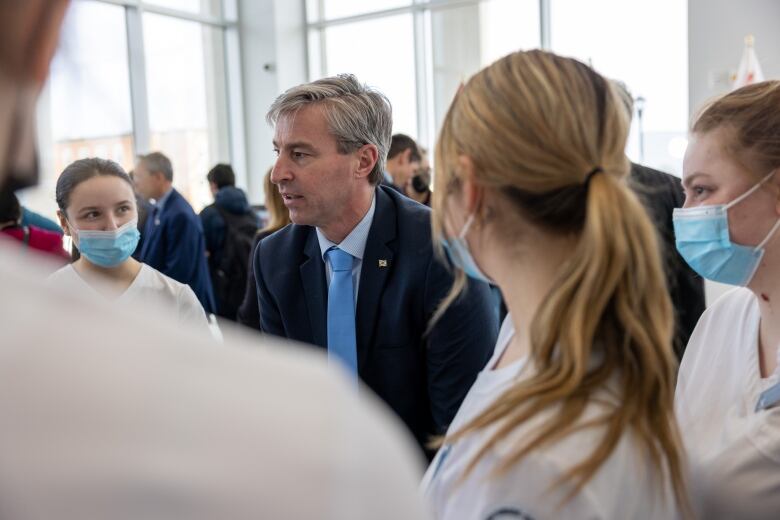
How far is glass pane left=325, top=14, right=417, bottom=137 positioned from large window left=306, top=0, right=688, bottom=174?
0.01 meters

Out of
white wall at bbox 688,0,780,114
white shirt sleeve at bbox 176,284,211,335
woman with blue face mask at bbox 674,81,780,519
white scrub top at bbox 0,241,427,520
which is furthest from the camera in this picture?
white wall at bbox 688,0,780,114

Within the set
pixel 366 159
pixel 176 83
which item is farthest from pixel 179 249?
pixel 176 83

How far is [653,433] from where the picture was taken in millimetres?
889

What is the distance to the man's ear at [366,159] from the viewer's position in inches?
83.6

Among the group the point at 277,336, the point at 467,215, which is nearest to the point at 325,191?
the point at 277,336

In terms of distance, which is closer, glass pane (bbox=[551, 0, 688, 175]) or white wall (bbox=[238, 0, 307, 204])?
glass pane (bbox=[551, 0, 688, 175])

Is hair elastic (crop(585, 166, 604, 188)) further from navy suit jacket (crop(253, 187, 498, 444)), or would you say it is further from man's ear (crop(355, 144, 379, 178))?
man's ear (crop(355, 144, 379, 178))

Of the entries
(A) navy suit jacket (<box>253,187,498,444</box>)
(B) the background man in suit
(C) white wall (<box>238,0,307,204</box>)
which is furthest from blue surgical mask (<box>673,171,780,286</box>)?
(C) white wall (<box>238,0,307,204</box>)

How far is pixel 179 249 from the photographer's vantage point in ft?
13.7

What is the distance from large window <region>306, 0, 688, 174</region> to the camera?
6.95 m

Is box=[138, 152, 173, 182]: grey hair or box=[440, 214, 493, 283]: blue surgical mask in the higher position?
box=[138, 152, 173, 182]: grey hair

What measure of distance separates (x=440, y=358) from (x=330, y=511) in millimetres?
1530

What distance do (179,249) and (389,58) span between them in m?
5.53

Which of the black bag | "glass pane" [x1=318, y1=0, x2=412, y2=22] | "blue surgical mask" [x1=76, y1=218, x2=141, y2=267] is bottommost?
the black bag
